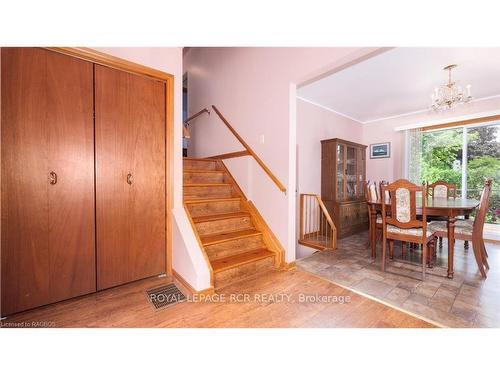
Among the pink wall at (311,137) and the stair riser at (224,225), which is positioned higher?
the pink wall at (311,137)

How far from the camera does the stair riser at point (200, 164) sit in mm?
3219

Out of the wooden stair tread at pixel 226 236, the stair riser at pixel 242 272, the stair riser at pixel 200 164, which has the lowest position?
the stair riser at pixel 242 272

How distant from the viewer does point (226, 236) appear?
2.40 metres

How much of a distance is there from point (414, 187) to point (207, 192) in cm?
238

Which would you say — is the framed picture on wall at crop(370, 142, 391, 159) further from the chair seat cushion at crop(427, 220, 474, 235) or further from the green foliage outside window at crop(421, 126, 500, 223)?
the chair seat cushion at crop(427, 220, 474, 235)

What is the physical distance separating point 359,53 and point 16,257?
3.09 meters

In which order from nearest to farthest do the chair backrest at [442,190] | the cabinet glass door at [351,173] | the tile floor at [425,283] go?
the tile floor at [425,283] < the chair backrest at [442,190] < the cabinet glass door at [351,173]

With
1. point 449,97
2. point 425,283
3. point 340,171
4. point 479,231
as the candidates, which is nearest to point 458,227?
point 479,231

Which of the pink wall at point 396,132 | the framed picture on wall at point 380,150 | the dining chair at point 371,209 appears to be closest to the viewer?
the dining chair at point 371,209

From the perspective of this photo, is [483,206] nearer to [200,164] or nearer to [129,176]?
[200,164]

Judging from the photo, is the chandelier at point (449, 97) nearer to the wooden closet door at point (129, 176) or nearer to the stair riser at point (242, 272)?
the stair riser at point (242, 272)

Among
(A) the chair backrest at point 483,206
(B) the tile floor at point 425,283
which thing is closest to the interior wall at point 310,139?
(B) the tile floor at point 425,283

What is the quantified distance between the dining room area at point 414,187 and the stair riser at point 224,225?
0.83 meters

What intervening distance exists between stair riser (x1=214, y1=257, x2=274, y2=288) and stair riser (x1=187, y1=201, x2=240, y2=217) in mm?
815
